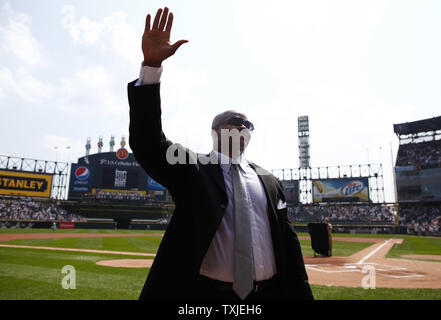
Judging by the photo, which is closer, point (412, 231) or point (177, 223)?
point (177, 223)

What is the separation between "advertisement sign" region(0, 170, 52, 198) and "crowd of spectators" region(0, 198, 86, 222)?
1.20 meters

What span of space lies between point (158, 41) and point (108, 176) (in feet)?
165

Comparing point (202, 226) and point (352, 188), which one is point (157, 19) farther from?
point (352, 188)

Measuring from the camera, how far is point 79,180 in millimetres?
46188

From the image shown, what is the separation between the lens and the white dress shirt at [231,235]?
1.57 metres

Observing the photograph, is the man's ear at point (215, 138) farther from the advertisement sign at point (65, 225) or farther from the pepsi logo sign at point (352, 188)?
the pepsi logo sign at point (352, 188)

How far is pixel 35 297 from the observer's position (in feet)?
17.7

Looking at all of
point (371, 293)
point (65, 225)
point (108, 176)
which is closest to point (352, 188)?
point (108, 176)

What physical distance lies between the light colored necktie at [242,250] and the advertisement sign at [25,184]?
5135 cm

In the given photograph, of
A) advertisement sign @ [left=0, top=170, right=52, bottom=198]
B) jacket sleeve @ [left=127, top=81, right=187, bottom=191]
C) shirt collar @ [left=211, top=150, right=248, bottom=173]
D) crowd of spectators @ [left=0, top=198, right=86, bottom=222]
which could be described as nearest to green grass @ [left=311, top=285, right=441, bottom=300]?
shirt collar @ [left=211, top=150, right=248, bottom=173]

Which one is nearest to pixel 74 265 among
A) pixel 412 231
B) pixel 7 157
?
pixel 412 231

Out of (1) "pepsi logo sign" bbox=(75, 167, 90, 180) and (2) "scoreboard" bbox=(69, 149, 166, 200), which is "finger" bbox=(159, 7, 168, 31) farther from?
(1) "pepsi logo sign" bbox=(75, 167, 90, 180)
